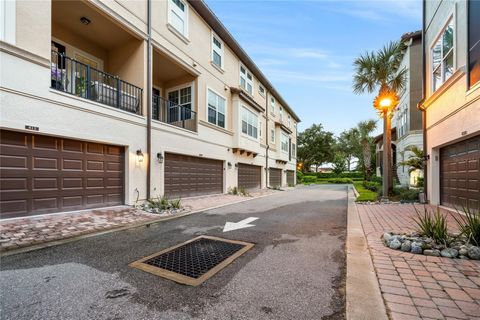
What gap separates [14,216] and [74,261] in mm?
3934

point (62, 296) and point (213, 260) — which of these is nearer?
point (62, 296)

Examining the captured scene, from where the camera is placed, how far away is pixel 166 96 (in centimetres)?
1413

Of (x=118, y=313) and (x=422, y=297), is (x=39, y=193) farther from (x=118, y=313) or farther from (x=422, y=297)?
(x=422, y=297)

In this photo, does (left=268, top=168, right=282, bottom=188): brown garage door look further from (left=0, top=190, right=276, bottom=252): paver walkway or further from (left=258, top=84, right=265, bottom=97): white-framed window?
(left=0, top=190, right=276, bottom=252): paver walkway

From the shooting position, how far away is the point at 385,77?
1207 centimetres

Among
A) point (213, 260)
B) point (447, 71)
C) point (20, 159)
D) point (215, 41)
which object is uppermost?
point (215, 41)

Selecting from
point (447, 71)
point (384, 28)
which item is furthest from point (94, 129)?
point (384, 28)

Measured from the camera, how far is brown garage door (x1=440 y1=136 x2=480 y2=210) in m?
7.09

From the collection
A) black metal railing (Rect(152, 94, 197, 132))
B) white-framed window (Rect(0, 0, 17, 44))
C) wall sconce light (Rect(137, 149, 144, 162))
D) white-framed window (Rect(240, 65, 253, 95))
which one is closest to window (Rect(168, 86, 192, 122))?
black metal railing (Rect(152, 94, 197, 132))

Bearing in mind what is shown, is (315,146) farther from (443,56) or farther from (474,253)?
(474,253)

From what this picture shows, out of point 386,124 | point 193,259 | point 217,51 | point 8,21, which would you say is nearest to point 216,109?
point 217,51

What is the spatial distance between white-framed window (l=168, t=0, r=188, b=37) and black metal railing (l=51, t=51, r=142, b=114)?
12.9 ft

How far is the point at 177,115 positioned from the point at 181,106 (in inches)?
28.6

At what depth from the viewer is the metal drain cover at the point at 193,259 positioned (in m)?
3.34
